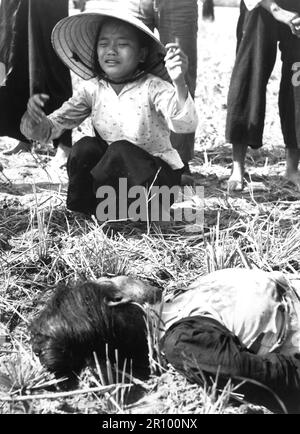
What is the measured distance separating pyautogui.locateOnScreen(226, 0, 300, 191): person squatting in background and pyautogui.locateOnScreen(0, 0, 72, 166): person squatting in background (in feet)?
3.17

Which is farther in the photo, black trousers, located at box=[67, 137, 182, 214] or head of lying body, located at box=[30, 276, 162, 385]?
black trousers, located at box=[67, 137, 182, 214]

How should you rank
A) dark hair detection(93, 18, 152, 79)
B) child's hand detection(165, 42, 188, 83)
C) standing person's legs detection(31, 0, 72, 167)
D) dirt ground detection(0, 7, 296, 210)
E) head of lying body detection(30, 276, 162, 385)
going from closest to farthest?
head of lying body detection(30, 276, 162, 385) → child's hand detection(165, 42, 188, 83) → dark hair detection(93, 18, 152, 79) → dirt ground detection(0, 7, 296, 210) → standing person's legs detection(31, 0, 72, 167)

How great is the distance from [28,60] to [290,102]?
1485 mm

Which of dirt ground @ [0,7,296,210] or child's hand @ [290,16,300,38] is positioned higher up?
child's hand @ [290,16,300,38]

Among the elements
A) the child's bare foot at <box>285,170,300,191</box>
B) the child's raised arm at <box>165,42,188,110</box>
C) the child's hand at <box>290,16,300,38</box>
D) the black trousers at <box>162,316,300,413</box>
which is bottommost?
the black trousers at <box>162,316,300,413</box>

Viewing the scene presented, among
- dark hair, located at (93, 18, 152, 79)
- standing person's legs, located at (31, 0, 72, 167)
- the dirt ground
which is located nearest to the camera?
dark hair, located at (93, 18, 152, 79)

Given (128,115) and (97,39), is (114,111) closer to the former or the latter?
(128,115)

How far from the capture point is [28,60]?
14.8ft

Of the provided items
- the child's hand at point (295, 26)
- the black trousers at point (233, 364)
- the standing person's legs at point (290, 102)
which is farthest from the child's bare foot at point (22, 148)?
the black trousers at point (233, 364)

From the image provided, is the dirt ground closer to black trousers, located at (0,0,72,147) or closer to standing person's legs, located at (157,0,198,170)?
black trousers, located at (0,0,72,147)

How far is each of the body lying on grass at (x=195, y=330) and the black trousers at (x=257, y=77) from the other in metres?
1.55

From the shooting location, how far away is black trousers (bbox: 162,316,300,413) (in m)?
2.40

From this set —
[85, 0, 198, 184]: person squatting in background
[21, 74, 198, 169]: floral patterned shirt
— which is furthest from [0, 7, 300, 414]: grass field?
[85, 0, 198, 184]: person squatting in background

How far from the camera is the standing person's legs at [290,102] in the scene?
405cm
